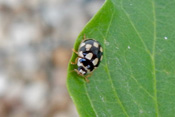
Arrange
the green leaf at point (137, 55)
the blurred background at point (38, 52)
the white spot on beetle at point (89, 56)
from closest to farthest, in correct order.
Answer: the green leaf at point (137, 55)
the white spot on beetle at point (89, 56)
the blurred background at point (38, 52)

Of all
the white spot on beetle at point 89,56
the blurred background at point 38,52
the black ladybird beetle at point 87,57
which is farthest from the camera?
the blurred background at point 38,52

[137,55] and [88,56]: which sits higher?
[137,55]

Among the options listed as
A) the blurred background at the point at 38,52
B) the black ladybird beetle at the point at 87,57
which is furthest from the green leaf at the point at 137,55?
the blurred background at the point at 38,52

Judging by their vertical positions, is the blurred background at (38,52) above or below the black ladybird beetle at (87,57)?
below

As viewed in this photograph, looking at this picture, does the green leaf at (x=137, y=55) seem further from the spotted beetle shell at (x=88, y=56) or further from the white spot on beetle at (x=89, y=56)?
the white spot on beetle at (x=89, y=56)

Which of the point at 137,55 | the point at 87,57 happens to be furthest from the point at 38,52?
the point at 137,55

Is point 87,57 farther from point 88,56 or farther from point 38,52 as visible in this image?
point 38,52

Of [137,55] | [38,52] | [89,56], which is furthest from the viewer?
[38,52]

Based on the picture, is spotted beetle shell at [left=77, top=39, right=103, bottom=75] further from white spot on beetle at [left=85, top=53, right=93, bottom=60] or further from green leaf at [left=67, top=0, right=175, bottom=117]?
green leaf at [left=67, top=0, right=175, bottom=117]
